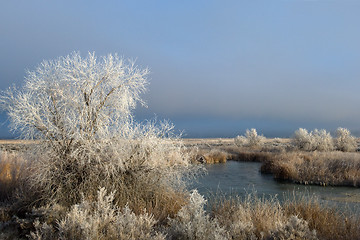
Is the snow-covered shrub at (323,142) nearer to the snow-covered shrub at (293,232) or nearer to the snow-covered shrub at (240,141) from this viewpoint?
the snow-covered shrub at (240,141)

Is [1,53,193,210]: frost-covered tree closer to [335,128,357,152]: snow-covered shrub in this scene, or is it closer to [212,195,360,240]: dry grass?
[212,195,360,240]: dry grass

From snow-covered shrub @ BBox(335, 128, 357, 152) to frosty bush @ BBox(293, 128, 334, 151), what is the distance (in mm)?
1080

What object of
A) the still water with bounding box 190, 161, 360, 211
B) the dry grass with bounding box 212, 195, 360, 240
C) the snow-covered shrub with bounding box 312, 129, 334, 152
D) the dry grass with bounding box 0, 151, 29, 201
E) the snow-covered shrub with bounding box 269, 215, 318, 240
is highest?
the snow-covered shrub with bounding box 312, 129, 334, 152

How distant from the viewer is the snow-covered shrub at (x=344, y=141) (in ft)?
97.1

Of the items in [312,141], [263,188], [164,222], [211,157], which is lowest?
[263,188]

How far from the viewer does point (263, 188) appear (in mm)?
14266

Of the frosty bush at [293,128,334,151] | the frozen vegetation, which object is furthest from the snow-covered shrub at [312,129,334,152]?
the frozen vegetation

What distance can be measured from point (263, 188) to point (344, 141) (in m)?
21.4

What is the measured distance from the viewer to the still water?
39.0ft

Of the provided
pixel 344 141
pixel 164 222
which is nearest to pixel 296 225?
pixel 164 222

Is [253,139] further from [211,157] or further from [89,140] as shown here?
[89,140]

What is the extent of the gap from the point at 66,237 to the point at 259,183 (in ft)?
42.5

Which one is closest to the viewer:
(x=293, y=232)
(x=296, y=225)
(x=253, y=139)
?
(x=293, y=232)

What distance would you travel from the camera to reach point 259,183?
15578mm
